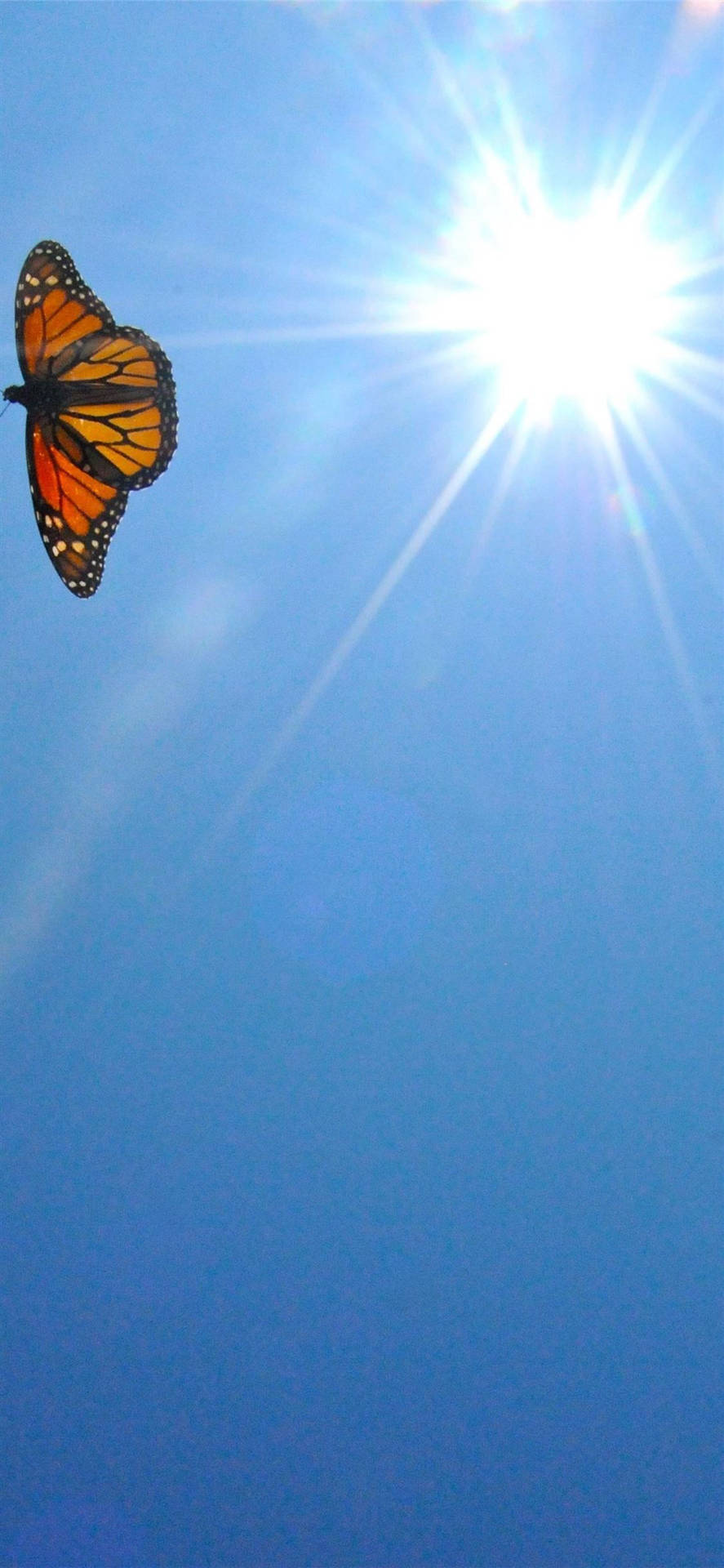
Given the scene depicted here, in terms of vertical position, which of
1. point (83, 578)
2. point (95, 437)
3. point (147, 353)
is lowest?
point (83, 578)

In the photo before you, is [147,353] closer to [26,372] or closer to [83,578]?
[26,372]

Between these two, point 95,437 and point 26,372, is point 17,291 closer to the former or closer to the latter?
point 26,372

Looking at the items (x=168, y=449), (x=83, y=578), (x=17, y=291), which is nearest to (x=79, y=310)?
(x=17, y=291)

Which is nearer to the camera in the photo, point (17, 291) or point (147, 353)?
point (17, 291)

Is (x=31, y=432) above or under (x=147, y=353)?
under

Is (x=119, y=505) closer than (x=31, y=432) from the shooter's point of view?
No

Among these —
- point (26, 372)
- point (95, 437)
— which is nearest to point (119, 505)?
point (95, 437)
